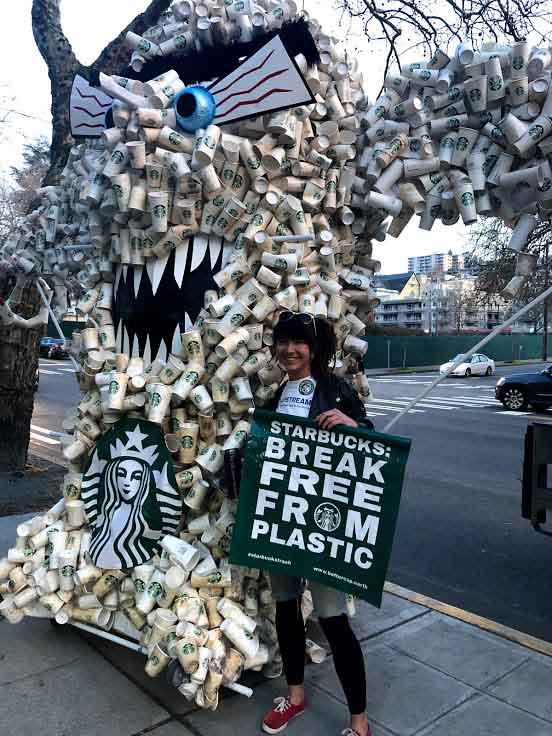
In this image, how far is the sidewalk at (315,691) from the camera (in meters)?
2.55

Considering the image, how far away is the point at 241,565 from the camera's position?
2.58 metres

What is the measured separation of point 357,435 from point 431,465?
240 inches

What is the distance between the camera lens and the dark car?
47.1 feet

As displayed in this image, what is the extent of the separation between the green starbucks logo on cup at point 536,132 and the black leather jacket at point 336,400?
1284 mm

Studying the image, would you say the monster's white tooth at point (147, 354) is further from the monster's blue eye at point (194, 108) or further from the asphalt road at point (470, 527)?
the asphalt road at point (470, 527)

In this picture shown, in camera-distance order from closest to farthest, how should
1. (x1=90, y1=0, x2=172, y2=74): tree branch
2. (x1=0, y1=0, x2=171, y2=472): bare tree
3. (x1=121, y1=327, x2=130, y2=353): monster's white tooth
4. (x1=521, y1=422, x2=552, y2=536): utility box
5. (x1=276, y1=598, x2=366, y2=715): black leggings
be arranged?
(x1=276, y1=598, x2=366, y2=715): black leggings < (x1=121, y1=327, x2=130, y2=353): monster's white tooth < (x1=521, y1=422, x2=552, y2=536): utility box < (x1=90, y1=0, x2=172, y2=74): tree branch < (x1=0, y1=0, x2=171, y2=472): bare tree

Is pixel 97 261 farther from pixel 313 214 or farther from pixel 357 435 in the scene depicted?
pixel 357 435

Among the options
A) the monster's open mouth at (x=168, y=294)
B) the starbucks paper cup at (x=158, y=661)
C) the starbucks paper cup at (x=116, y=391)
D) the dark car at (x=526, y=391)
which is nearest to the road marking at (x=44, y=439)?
the monster's open mouth at (x=168, y=294)

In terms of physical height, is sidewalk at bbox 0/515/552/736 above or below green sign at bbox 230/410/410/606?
below

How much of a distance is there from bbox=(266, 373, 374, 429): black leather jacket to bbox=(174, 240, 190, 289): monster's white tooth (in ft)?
2.97

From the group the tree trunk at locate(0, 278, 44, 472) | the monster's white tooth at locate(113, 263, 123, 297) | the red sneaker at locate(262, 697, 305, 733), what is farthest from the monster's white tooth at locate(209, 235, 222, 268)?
the tree trunk at locate(0, 278, 44, 472)

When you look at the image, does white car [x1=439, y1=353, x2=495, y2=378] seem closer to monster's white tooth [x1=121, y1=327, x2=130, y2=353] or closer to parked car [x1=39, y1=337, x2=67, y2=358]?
parked car [x1=39, y1=337, x2=67, y2=358]

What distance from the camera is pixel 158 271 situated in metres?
3.08

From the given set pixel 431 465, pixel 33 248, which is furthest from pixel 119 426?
pixel 431 465
